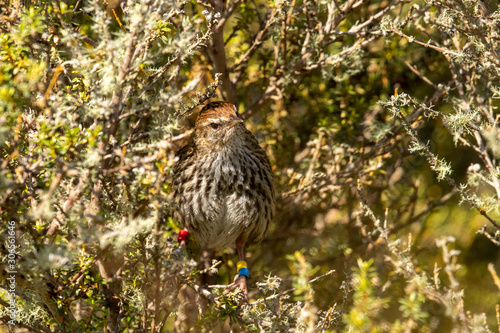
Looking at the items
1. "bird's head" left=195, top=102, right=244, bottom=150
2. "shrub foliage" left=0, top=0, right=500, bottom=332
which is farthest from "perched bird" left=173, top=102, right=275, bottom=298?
"shrub foliage" left=0, top=0, right=500, bottom=332

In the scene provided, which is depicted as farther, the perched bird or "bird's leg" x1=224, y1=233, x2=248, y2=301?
the perched bird

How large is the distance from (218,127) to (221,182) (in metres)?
0.44

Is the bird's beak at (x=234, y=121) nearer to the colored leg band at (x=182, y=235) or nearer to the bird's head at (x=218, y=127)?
the bird's head at (x=218, y=127)

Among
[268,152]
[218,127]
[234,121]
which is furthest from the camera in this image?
[268,152]

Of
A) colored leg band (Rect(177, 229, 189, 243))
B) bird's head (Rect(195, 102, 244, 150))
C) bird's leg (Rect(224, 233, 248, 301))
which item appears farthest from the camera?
colored leg band (Rect(177, 229, 189, 243))

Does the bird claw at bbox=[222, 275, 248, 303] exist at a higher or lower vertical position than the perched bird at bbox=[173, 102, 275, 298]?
lower

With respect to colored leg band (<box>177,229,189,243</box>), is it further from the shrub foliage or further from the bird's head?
the bird's head

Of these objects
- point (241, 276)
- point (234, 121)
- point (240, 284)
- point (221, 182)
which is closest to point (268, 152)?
point (221, 182)

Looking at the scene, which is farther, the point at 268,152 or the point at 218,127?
the point at 268,152

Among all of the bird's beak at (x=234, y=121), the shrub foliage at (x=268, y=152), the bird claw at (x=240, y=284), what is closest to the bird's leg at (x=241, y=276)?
the bird claw at (x=240, y=284)

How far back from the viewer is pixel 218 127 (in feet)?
13.9

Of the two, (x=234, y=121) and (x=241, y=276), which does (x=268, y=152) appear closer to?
(x=234, y=121)

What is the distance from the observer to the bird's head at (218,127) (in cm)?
417

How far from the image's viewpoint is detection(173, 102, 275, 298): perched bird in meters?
4.25
